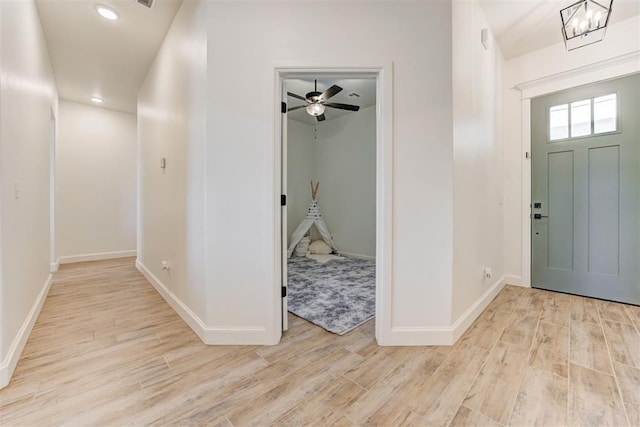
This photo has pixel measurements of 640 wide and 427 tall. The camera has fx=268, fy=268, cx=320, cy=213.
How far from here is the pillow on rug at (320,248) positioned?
17.5ft

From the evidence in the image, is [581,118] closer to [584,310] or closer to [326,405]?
[584,310]

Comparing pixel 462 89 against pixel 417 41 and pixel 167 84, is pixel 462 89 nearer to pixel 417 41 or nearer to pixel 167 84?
pixel 417 41

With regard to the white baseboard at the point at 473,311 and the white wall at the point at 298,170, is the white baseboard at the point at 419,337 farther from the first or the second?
the white wall at the point at 298,170

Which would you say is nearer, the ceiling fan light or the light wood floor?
Answer: the light wood floor

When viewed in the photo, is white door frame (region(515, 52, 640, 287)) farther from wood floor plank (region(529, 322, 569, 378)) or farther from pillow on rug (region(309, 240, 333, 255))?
pillow on rug (region(309, 240, 333, 255))

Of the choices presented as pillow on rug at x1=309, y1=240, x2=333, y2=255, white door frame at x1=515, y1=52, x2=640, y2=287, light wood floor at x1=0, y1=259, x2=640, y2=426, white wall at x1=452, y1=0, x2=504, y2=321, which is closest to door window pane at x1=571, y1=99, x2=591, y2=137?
white door frame at x1=515, y1=52, x2=640, y2=287

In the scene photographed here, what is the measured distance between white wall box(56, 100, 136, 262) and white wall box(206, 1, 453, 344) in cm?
429

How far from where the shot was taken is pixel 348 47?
1932 mm

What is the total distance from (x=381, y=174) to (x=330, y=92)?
1.94 meters

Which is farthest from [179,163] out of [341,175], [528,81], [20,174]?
[528,81]

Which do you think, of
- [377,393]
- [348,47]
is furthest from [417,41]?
[377,393]

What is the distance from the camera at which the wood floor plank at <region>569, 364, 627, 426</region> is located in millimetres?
1273

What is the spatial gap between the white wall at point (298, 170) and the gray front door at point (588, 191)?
3902 mm

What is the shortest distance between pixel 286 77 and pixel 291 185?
366cm
